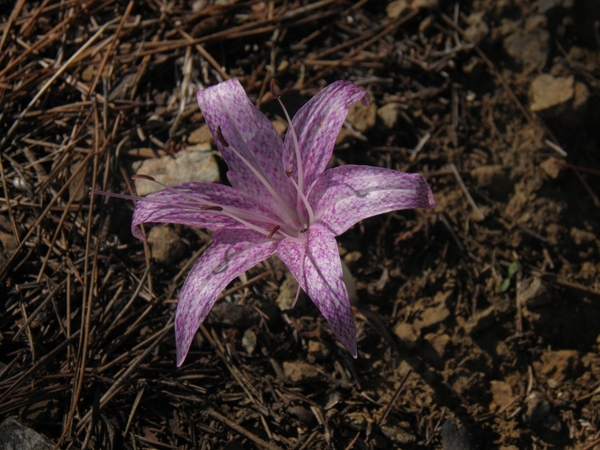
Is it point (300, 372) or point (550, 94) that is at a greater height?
point (550, 94)

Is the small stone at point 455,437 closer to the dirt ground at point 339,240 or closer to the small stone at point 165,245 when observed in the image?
the dirt ground at point 339,240

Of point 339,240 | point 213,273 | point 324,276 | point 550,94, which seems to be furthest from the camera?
point 550,94

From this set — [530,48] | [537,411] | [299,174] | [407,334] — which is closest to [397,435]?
[407,334]

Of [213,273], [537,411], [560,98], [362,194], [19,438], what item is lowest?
[537,411]

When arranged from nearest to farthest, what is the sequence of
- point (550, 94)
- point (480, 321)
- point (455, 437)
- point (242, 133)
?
point (242, 133), point (455, 437), point (480, 321), point (550, 94)

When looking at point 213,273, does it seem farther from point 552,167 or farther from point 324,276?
point 552,167

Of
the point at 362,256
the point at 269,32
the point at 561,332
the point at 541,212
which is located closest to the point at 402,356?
the point at 362,256

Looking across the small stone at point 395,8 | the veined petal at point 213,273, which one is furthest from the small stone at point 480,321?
the small stone at point 395,8

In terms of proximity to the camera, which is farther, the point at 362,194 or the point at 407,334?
the point at 407,334
